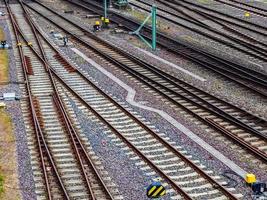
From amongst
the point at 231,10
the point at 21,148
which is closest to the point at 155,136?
the point at 21,148

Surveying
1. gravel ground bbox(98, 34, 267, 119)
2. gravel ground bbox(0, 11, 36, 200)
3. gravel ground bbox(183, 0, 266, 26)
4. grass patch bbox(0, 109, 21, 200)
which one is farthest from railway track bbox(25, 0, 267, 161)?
gravel ground bbox(183, 0, 266, 26)

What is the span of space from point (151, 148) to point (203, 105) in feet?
14.7

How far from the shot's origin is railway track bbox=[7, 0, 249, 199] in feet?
48.3

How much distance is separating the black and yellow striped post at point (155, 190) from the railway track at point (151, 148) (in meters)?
0.53

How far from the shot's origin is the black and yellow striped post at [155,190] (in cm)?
1384

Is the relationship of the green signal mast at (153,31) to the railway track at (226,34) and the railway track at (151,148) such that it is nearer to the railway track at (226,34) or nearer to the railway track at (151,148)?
the railway track at (226,34)

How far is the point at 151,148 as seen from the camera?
17484 millimetres

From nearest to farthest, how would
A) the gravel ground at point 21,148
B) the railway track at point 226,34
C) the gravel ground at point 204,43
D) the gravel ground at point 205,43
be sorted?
1. the gravel ground at point 21,148
2. the gravel ground at point 204,43
3. the gravel ground at point 205,43
4. the railway track at point 226,34

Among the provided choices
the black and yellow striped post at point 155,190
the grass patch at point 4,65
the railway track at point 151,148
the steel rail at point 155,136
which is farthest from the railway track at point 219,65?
the black and yellow striped post at point 155,190

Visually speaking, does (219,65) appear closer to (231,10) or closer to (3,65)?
(3,65)

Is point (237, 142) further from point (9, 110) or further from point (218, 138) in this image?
point (9, 110)

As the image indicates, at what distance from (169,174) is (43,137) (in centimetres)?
439

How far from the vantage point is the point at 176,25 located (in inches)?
1506

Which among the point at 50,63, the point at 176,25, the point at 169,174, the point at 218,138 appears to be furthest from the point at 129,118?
the point at 176,25
